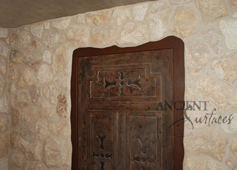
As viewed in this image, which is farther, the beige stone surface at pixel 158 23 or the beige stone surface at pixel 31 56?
the beige stone surface at pixel 31 56

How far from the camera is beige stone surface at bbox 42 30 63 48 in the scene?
96.7 inches

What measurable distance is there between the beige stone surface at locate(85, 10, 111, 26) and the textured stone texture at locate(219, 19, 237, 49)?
3.55ft

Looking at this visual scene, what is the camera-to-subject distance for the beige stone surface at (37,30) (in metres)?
2.58

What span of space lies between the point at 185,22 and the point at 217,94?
671mm

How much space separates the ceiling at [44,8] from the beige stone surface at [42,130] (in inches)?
48.0

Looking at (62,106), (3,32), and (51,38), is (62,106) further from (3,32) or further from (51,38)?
(3,32)

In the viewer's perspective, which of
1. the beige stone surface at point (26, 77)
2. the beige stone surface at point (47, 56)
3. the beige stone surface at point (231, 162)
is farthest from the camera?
the beige stone surface at point (26, 77)

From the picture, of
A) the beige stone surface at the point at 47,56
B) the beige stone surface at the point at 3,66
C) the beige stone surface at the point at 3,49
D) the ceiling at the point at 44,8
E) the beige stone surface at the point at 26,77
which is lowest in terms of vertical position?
the beige stone surface at the point at 26,77

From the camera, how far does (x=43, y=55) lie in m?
2.55

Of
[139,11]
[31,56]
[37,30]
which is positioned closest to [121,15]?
[139,11]

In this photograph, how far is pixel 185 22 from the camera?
1.86 m

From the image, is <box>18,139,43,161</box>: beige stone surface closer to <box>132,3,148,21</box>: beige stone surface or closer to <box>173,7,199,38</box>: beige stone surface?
<box>132,3,148,21</box>: beige stone surface

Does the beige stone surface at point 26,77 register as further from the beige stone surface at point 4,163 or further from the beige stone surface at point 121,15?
the beige stone surface at point 121,15

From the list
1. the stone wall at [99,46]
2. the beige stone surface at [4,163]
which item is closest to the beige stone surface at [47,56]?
the stone wall at [99,46]
